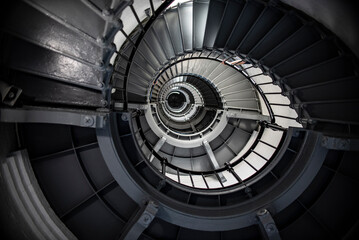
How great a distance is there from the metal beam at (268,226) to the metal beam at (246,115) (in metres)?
5.97

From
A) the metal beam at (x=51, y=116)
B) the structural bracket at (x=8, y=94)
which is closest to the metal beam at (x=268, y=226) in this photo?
the metal beam at (x=51, y=116)

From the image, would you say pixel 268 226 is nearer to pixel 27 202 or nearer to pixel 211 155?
pixel 27 202

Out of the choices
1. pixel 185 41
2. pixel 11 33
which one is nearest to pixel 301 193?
pixel 185 41

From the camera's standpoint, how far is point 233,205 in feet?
15.6

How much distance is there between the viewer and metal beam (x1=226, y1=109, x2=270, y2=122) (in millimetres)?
9180

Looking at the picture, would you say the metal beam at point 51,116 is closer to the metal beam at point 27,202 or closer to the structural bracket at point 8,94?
the structural bracket at point 8,94

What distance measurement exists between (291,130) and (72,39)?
587 centimetres

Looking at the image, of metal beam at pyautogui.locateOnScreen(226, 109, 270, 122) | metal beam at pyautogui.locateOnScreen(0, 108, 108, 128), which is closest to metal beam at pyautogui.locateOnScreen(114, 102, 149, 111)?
metal beam at pyautogui.locateOnScreen(0, 108, 108, 128)

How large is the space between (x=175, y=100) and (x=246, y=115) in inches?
538

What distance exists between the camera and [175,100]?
22.4 meters

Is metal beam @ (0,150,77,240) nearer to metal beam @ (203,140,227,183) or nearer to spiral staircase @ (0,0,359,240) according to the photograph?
spiral staircase @ (0,0,359,240)

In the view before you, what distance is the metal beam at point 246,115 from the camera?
9.18m

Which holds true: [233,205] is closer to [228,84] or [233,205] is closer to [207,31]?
[207,31]

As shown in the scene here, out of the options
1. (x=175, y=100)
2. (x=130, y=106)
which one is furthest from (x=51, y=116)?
(x=175, y=100)
